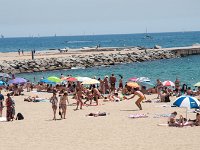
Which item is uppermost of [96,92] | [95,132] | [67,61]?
[96,92]

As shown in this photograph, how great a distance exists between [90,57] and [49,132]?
51.4 metres

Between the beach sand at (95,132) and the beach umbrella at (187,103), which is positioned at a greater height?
the beach umbrella at (187,103)

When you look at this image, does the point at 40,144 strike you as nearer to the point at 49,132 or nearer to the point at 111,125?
the point at 49,132

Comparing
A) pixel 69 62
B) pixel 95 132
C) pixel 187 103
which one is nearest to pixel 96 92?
pixel 187 103

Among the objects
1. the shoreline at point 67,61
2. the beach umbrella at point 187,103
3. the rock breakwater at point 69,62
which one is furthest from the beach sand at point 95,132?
the shoreline at point 67,61

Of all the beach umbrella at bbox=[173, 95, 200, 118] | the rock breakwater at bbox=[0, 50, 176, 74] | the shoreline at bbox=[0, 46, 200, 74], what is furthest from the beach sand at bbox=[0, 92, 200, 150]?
the shoreline at bbox=[0, 46, 200, 74]

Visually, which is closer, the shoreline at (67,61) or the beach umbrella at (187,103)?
the beach umbrella at (187,103)

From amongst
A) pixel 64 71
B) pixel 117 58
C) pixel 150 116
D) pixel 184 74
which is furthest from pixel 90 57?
pixel 150 116

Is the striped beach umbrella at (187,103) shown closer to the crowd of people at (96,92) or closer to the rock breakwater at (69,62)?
the crowd of people at (96,92)

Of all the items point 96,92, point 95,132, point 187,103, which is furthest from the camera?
point 96,92

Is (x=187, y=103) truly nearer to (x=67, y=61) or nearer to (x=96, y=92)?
(x=96, y=92)

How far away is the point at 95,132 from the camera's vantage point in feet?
57.9

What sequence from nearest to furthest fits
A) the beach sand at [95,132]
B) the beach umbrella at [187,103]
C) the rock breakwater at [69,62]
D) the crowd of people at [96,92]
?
the beach sand at [95,132] → the beach umbrella at [187,103] → the crowd of people at [96,92] → the rock breakwater at [69,62]

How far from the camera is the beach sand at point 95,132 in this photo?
15430mm
